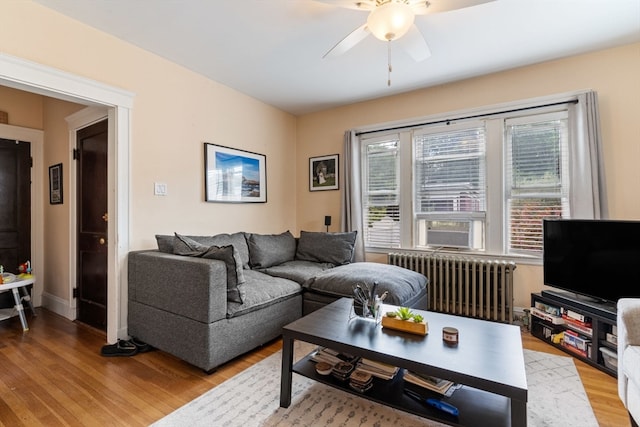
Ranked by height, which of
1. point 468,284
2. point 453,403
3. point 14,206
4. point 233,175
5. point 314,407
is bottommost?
point 314,407

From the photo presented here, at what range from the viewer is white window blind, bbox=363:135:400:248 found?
153 inches

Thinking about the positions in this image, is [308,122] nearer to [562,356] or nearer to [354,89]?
[354,89]

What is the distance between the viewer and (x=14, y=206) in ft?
11.4

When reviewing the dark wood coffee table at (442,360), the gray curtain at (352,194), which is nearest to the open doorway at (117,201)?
the dark wood coffee table at (442,360)

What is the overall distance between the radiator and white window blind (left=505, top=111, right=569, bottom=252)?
0.39 metres

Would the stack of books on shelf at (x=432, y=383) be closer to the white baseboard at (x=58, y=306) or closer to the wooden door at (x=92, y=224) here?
the wooden door at (x=92, y=224)

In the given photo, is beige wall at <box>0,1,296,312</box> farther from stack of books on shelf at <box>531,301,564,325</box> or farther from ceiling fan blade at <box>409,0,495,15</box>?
stack of books on shelf at <box>531,301,564,325</box>

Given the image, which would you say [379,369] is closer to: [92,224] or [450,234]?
[450,234]

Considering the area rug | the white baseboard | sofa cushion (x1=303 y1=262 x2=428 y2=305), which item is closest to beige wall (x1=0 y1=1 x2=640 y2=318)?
the white baseboard

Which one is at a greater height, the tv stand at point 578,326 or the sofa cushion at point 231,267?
the sofa cushion at point 231,267

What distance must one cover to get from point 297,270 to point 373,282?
0.90m

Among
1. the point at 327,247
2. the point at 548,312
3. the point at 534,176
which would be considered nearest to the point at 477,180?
the point at 534,176

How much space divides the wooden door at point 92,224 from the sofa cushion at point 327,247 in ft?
6.66

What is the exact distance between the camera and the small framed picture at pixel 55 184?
134 inches
